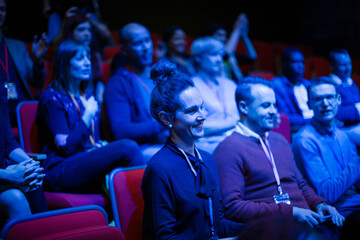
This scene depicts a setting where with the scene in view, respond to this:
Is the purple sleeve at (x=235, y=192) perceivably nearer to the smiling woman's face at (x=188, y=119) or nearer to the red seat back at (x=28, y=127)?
the smiling woman's face at (x=188, y=119)

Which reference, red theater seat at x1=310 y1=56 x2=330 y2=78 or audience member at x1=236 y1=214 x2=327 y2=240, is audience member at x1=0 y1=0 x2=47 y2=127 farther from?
red theater seat at x1=310 y1=56 x2=330 y2=78

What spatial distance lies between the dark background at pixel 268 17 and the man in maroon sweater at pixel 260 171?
132 inches

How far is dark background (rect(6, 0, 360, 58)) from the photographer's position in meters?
4.80

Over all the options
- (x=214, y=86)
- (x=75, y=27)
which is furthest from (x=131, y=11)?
(x=214, y=86)

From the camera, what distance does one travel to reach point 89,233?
113 cm

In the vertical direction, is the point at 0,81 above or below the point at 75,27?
below

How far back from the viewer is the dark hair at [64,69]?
6.72 ft

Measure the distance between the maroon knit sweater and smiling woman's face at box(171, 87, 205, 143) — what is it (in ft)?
0.90

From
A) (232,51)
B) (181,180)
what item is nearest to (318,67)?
(232,51)

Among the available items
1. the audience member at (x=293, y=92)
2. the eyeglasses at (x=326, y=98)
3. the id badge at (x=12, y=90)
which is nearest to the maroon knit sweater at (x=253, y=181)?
the eyeglasses at (x=326, y=98)

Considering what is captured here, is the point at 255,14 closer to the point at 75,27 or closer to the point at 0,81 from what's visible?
the point at 75,27

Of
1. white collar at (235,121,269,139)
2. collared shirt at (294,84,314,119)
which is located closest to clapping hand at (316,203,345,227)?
white collar at (235,121,269,139)

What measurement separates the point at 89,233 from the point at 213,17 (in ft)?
15.5

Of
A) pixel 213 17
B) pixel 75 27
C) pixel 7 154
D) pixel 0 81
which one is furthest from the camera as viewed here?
pixel 213 17
